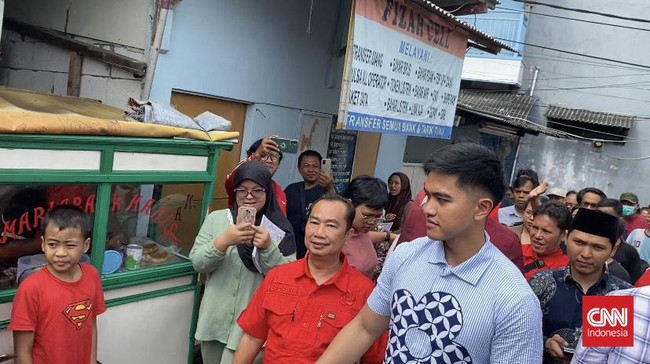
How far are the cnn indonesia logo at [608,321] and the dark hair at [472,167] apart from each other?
549 mm

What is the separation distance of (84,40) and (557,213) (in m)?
3.99

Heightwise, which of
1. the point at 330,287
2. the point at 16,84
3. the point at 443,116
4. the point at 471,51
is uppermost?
the point at 471,51

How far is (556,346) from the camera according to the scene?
7.80 feet

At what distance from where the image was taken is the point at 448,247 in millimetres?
1841

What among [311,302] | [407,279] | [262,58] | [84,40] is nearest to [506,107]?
[262,58]

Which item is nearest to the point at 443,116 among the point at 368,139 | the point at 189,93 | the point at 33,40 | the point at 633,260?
the point at 368,139

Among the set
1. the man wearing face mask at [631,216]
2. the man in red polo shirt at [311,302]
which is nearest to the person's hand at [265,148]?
the man in red polo shirt at [311,302]

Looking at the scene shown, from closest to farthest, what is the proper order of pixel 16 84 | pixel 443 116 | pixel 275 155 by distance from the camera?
1. pixel 275 155
2. pixel 16 84
3. pixel 443 116

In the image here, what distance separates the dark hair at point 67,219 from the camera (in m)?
2.48

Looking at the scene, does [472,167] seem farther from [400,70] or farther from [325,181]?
[400,70]

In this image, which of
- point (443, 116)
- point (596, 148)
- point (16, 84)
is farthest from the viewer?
point (596, 148)

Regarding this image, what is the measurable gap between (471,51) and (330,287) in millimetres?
15761

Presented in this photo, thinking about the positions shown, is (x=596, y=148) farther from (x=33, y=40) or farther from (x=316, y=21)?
(x=33, y=40)

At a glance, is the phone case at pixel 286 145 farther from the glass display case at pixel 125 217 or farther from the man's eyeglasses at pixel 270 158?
the glass display case at pixel 125 217
